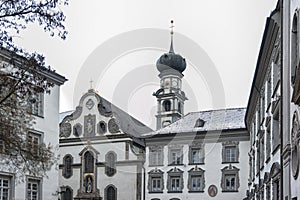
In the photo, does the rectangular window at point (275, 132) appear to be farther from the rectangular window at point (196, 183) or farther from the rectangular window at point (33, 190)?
the rectangular window at point (196, 183)

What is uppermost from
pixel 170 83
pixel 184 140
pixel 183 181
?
pixel 170 83

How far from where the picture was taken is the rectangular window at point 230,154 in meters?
39.1

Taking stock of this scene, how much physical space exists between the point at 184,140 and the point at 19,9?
3109cm

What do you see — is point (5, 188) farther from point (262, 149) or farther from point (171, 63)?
point (171, 63)

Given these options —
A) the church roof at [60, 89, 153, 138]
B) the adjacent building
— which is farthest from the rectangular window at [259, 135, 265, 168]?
the church roof at [60, 89, 153, 138]

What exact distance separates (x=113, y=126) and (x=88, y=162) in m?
4.02

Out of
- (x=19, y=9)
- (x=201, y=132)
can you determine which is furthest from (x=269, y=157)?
(x=201, y=132)

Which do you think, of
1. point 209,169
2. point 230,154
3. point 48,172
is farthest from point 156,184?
point 48,172

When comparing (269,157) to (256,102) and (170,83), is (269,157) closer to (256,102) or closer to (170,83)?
(256,102)

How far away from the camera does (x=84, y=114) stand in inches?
1939

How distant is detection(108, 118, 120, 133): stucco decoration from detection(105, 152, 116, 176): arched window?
210 centimetres

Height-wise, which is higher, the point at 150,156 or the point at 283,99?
the point at 283,99

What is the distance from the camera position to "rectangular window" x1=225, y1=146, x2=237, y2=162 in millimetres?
39147

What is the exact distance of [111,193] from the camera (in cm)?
4562
